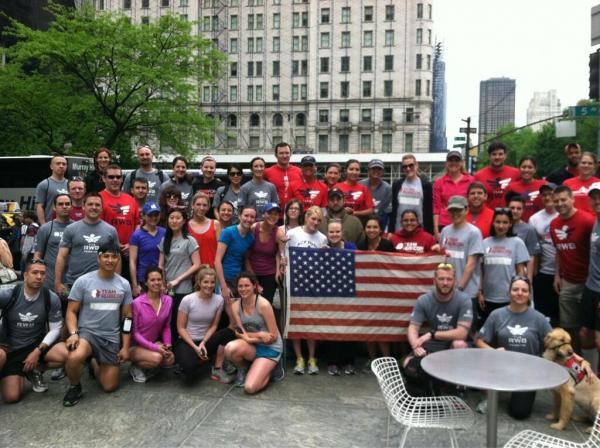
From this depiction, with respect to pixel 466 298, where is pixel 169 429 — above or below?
below

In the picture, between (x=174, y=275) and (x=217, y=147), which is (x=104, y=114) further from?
(x=217, y=147)

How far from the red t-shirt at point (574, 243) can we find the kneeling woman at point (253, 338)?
11.0 ft

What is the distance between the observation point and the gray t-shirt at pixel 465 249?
592 cm

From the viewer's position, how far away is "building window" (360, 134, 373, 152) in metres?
73.0

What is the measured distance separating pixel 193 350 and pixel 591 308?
4271 millimetres

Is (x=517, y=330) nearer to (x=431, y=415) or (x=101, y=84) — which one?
(x=431, y=415)

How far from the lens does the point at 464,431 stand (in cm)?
484

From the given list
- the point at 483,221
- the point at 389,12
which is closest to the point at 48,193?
the point at 483,221

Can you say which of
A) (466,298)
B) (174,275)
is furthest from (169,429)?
(466,298)

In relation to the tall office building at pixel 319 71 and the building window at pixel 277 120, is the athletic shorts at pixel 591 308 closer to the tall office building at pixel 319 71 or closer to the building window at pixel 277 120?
the tall office building at pixel 319 71

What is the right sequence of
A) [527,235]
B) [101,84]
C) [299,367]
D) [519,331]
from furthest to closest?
[101,84], [527,235], [299,367], [519,331]

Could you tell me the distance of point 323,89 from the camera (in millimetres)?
73312

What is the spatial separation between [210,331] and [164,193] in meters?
2.00

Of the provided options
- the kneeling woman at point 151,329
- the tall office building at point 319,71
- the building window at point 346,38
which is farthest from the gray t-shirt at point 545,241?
the building window at point 346,38
